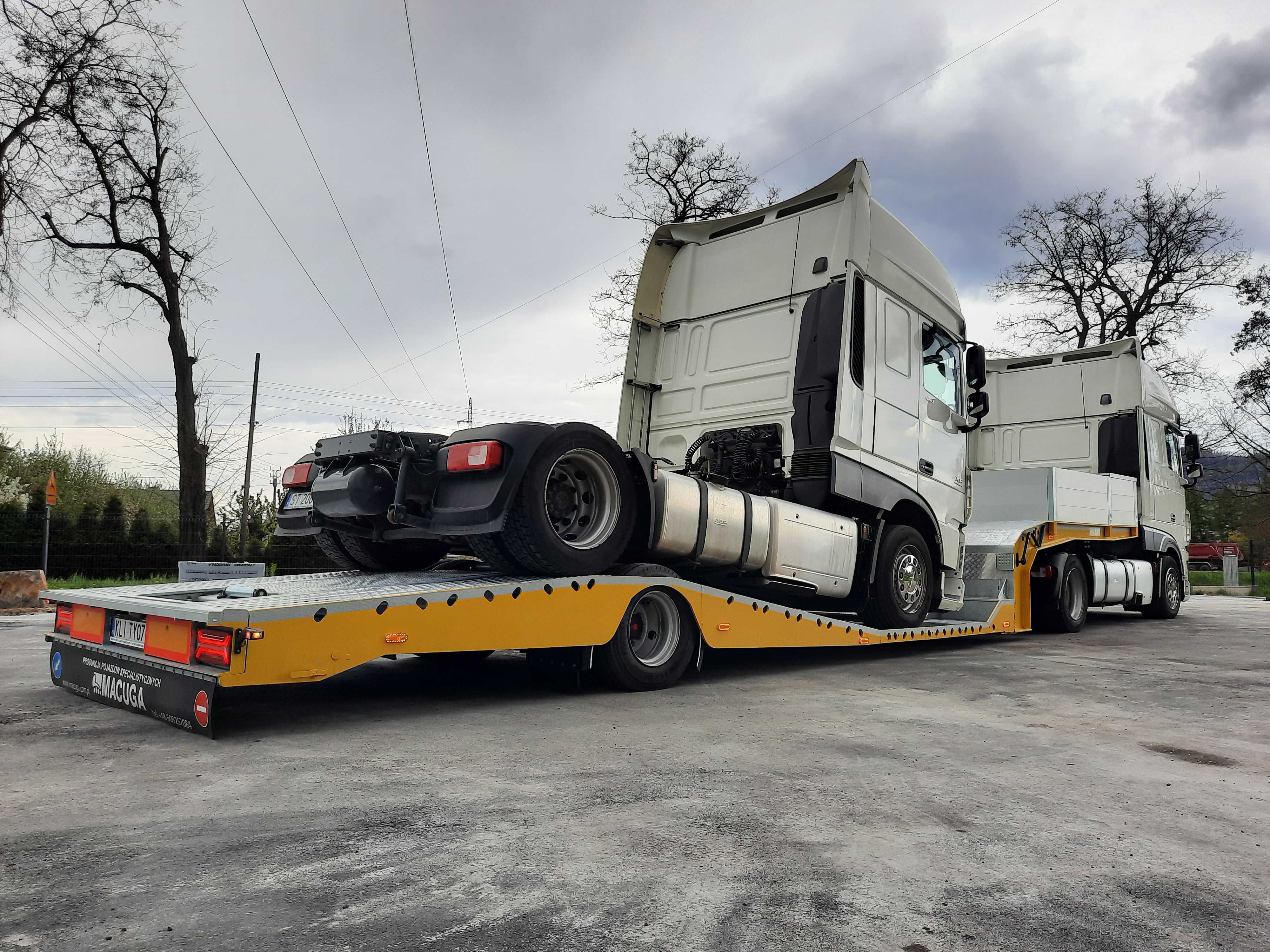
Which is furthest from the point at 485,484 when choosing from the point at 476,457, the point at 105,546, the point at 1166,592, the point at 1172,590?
the point at 105,546

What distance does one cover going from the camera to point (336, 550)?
6.40 m

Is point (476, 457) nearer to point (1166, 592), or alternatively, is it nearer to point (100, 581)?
point (1166, 592)

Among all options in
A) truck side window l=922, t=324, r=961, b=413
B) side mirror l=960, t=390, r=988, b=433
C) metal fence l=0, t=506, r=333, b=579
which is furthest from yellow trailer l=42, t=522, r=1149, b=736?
metal fence l=0, t=506, r=333, b=579

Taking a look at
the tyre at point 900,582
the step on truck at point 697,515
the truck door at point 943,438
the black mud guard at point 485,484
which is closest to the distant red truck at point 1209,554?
the step on truck at point 697,515

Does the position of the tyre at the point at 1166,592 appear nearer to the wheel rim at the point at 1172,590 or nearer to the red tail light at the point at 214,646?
the wheel rim at the point at 1172,590

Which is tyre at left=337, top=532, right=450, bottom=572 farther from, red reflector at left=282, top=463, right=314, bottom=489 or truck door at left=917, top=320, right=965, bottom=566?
truck door at left=917, top=320, right=965, bottom=566

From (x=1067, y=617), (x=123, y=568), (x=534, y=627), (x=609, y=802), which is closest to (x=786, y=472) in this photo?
(x=534, y=627)

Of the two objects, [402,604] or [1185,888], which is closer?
[1185,888]

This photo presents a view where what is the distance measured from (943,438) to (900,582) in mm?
1541

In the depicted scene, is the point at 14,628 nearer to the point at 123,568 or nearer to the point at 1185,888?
the point at 123,568

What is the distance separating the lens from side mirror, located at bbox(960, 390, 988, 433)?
28.0ft

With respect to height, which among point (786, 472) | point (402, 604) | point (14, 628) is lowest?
point (14, 628)

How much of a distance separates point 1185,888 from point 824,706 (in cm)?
282

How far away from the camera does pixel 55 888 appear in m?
2.26
